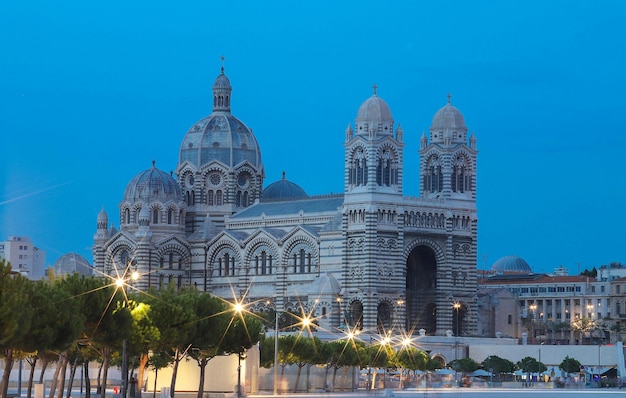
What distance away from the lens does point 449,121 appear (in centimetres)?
13700

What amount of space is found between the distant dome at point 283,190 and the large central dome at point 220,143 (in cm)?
440

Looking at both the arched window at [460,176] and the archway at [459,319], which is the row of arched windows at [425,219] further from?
the archway at [459,319]

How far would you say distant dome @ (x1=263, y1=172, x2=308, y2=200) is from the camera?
505ft

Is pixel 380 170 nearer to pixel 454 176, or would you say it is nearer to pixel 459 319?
pixel 454 176

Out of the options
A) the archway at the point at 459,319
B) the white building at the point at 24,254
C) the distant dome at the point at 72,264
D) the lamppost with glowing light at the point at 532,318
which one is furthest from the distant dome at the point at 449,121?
the white building at the point at 24,254

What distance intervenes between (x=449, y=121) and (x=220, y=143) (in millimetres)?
23068

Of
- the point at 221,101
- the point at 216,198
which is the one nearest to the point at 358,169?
the point at 216,198

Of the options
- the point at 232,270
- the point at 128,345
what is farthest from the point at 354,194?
the point at 128,345

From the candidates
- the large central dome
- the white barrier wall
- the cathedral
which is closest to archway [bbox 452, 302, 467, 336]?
the cathedral

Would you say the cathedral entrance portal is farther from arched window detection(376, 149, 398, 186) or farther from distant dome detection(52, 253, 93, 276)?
distant dome detection(52, 253, 93, 276)

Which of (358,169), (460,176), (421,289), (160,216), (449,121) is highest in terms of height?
(449,121)

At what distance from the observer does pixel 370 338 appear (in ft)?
404

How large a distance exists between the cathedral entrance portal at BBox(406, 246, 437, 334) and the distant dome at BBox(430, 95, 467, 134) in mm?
10326

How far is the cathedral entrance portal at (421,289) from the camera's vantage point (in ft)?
447
